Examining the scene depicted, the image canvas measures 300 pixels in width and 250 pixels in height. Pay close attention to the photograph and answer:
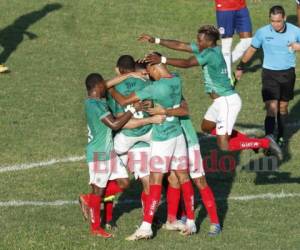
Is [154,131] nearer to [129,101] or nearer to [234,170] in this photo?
[129,101]

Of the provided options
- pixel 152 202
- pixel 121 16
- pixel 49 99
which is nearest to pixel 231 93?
pixel 152 202

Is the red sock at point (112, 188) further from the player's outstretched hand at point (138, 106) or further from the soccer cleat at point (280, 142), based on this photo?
the soccer cleat at point (280, 142)

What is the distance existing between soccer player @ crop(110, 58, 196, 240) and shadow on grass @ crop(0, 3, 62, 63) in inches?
393

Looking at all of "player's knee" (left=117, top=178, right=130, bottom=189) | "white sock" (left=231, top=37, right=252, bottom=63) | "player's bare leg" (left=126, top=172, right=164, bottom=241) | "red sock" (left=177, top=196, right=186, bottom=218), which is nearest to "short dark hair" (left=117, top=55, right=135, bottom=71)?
"player's knee" (left=117, top=178, right=130, bottom=189)

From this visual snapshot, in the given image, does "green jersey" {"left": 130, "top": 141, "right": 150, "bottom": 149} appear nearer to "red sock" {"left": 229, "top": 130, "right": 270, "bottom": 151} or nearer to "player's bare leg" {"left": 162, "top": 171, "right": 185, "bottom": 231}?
"player's bare leg" {"left": 162, "top": 171, "right": 185, "bottom": 231}

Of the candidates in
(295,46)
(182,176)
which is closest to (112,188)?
(182,176)

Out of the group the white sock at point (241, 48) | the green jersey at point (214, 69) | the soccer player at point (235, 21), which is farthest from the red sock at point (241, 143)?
the white sock at point (241, 48)

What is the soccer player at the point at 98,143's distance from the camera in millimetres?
12328

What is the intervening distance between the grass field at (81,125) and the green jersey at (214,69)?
1522 mm

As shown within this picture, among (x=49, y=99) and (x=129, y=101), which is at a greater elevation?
(x=129, y=101)

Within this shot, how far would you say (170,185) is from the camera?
500 inches

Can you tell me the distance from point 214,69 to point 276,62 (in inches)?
120

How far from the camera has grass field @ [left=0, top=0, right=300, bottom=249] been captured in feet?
40.6

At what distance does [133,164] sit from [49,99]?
6557mm
